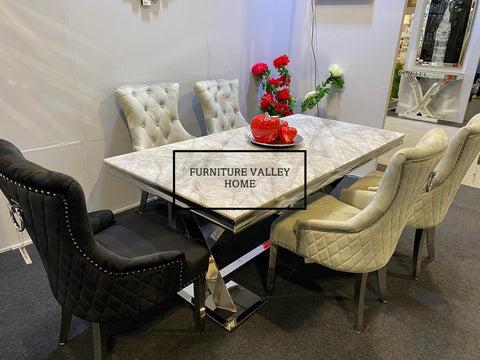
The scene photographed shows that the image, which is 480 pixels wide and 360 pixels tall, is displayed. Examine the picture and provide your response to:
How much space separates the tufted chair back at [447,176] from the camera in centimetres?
192

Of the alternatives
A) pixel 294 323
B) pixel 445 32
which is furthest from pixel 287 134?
pixel 445 32

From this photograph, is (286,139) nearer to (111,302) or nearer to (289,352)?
(289,352)

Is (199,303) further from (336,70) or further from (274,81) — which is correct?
(336,70)

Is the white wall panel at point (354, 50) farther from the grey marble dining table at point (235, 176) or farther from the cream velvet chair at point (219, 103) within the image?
the grey marble dining table at point (235, 176)

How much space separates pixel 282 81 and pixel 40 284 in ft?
8.40

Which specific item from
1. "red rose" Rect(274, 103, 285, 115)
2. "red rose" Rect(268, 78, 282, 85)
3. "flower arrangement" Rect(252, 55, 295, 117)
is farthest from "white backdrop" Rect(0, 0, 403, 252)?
"red rose" Rect(274, 103, 285, 115)

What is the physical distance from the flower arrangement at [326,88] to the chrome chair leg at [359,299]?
2153 millimetres

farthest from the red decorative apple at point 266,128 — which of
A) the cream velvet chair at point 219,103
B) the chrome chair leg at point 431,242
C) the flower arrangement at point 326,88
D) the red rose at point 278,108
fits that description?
the flower arrangement at point 326,88

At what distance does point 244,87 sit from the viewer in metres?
3.74

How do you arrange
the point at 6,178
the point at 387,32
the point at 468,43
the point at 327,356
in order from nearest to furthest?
the point at 6,178
the point at 327,356
the point at 387,32
the point at 468,43

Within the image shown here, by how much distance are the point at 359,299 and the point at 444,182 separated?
812 mm

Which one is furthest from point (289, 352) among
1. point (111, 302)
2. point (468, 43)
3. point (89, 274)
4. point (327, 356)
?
point (468, 43)

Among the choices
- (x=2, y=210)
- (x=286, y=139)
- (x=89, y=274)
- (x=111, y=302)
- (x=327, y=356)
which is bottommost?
(x=327, y=356)

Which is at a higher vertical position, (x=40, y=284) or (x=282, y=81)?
(x=282, y=81)
